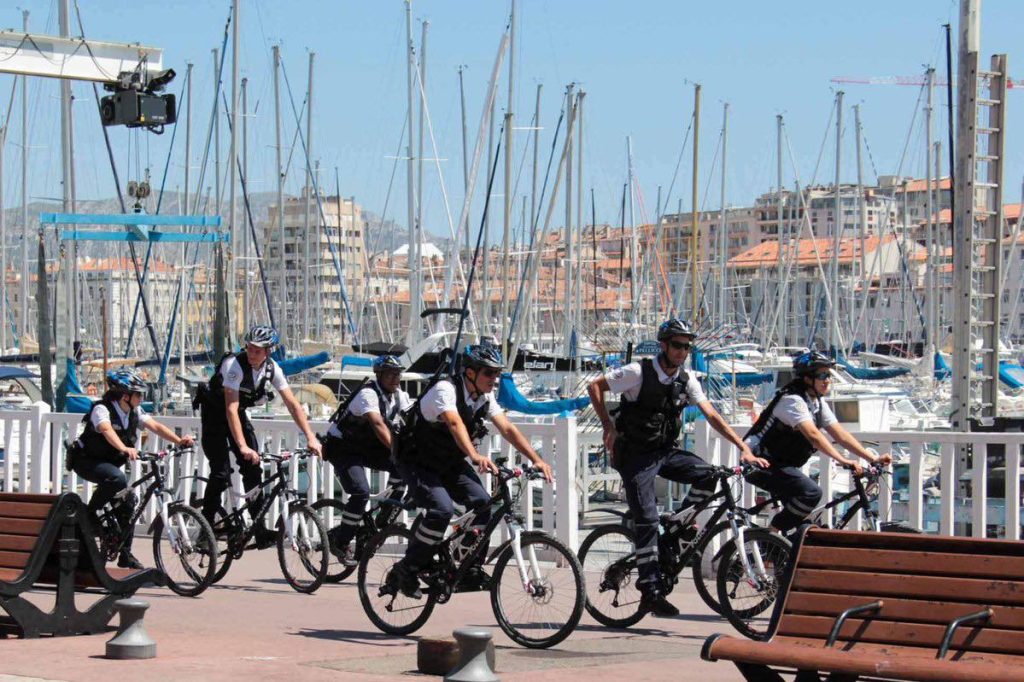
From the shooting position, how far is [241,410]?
12.5 m

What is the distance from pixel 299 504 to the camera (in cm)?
1184

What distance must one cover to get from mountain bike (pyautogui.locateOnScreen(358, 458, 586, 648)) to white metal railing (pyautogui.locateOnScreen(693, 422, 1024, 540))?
2576 mm

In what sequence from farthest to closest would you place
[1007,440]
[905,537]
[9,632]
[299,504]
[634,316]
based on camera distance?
[634,316] → [299,504] → [1007,440] → [9,632] → [905,537]

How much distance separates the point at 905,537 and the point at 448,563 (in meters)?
3.75

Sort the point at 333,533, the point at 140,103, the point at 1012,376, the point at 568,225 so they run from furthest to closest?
the point at 568,225
the point at 1012,376
the point at 140,103
the point at 333,533

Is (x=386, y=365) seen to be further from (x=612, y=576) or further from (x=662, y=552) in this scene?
(x=662, y=552)

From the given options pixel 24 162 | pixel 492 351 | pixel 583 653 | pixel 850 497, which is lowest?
pixel 583 653

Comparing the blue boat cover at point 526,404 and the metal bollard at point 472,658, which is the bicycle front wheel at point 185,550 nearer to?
the metal bollard at point 472,658

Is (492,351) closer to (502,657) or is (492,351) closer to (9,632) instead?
(502,657)

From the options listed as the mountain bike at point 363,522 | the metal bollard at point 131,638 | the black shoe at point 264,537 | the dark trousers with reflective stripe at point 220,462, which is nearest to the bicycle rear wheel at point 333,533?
the mountain bike at point 363,522

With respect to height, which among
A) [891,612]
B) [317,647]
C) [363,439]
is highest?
[363,439]

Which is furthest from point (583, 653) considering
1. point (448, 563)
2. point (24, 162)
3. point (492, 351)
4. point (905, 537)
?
point (24, 162)

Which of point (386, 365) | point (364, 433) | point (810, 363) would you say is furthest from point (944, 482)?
point (364, 433)

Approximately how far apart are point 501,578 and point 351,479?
9.90 feet
